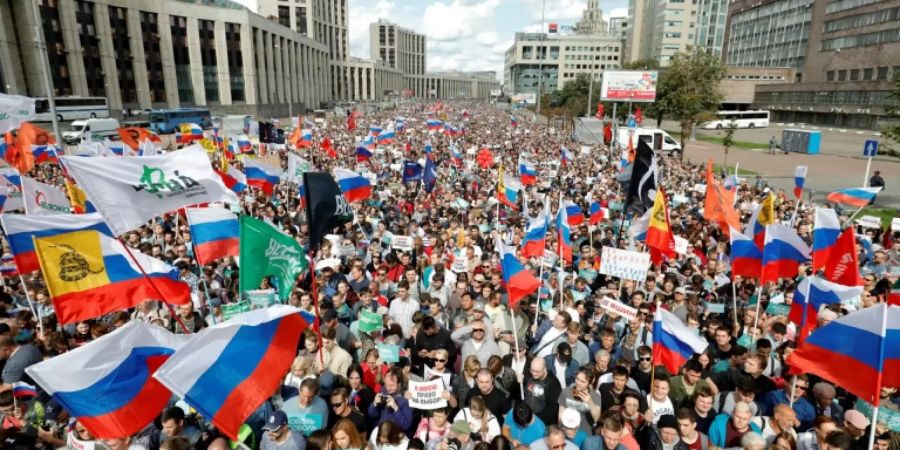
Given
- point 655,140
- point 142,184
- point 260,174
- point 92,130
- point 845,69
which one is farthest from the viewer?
point 845,69

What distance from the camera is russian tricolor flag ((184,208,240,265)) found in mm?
8047

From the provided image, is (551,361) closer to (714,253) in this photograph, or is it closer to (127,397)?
(127,397)

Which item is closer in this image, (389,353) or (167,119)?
(389,353)

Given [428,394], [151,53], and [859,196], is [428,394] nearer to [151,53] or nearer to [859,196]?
[859,196]

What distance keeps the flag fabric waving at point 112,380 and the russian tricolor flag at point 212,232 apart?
141 inches

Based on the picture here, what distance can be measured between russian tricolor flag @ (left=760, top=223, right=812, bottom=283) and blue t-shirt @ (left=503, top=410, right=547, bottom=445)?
5.07 m

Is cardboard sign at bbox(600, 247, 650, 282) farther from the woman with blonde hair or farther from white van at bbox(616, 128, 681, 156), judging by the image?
white van at bbox(616, 128, 681, 156)

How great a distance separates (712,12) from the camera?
397 feet

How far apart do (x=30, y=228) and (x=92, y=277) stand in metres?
1.22

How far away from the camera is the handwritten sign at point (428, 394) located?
15.5ft

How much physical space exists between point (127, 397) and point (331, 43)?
136746 millimetres

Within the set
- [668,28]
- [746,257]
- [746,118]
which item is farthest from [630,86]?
[668,28]

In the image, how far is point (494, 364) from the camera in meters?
5.55

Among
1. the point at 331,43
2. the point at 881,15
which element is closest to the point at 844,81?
the point at 881,15
